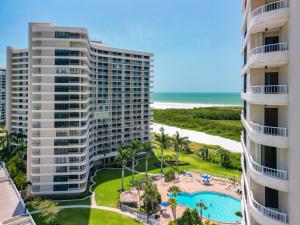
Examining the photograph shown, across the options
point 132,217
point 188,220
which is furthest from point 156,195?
point 188,220

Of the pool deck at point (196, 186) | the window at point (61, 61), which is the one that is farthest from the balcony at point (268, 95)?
the window at point (61, 61)

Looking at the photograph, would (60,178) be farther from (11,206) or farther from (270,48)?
(270,48)

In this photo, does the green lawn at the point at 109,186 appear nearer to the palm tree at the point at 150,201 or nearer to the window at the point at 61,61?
the palm tree at the point at 150,201

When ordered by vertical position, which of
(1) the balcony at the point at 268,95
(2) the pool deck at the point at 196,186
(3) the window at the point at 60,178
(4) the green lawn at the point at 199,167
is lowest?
(2) the pool deck at the point at 196,186

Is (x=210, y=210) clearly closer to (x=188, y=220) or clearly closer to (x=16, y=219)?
(x=188, y=220)

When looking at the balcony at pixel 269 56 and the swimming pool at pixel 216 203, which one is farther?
the swimming pool at pixel 216 203

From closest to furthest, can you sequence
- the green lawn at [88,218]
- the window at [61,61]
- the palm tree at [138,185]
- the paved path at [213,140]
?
the green lawn at [88,218] < the palm tree at [138,185] < the window at [61,61] < the paved path at [213,140]
